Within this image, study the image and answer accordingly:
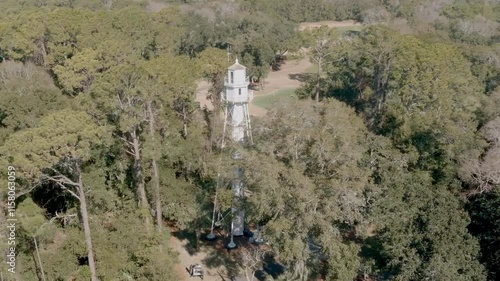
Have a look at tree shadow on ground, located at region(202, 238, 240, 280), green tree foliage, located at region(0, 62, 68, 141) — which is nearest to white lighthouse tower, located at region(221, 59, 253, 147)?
tree shadow on ground, located at region(202, 238, 240, 280)

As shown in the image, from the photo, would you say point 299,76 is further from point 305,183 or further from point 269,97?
point 305,183

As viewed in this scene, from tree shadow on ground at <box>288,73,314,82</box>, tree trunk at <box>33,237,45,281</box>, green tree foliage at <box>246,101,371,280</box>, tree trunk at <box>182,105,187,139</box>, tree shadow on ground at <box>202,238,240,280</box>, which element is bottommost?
tree shadow on ground at <box>288,73,314,82</box>

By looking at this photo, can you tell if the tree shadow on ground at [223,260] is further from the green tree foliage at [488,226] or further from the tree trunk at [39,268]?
the green tree foliage at [488,226]

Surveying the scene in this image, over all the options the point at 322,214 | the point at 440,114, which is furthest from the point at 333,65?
the point at 322,214

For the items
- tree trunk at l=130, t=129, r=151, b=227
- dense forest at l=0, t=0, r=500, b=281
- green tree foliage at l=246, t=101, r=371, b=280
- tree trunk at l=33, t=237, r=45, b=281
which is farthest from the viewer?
tree trunk at l=130, t=129, r=151, b=227

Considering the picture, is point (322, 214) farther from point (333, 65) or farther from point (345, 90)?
point (333, 65)

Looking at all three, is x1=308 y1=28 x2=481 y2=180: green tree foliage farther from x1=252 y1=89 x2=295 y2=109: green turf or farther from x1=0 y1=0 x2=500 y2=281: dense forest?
x1=252 y1=89 x2=295 y2=109: green turf

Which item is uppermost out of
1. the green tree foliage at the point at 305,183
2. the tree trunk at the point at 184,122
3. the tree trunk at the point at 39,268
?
the green tree foliage at the point at 305,183

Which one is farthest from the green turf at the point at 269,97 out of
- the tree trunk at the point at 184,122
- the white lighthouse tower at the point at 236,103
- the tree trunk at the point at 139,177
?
the tree trunk at the point at 139,177
